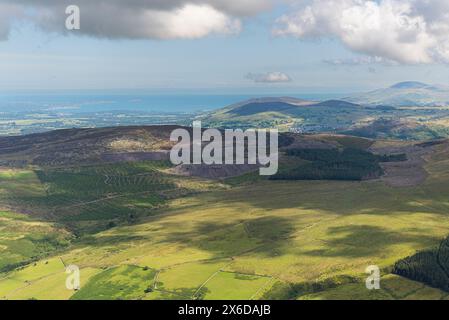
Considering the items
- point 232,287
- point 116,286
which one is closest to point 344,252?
point 232,287

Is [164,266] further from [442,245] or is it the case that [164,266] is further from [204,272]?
[442,245]
